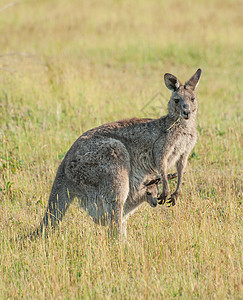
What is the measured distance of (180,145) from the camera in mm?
5469

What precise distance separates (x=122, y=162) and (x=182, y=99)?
102 centimetres

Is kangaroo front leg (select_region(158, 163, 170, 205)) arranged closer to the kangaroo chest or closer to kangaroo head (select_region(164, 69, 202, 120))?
the kangaroo chest

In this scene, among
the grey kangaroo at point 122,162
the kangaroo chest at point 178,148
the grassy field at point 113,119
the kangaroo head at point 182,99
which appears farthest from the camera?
the kangaroo chest at point 178,148

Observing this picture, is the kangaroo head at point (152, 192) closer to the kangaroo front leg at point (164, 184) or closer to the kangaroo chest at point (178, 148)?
the kangaroo front leg at point (164, 184)

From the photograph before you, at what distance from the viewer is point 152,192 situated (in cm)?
550

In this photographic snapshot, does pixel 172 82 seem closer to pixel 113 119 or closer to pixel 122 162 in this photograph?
pixel 122 162

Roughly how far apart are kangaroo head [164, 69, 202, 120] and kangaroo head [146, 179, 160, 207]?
835 millimetres

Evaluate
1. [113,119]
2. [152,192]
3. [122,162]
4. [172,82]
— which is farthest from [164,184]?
[113,119]

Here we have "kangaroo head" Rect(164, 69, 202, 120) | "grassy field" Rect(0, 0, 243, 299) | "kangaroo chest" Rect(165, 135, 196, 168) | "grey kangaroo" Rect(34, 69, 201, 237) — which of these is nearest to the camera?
"grassy field" Rect(0, 0, 243, 299)

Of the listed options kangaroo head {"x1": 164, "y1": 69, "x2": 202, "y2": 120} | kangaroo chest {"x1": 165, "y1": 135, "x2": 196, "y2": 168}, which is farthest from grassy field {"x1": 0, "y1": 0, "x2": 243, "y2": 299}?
kangaroo head {"x1": 164, "y1": 69, "x2": 202, "y2": 120}

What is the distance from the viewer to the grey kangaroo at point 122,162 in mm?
4914

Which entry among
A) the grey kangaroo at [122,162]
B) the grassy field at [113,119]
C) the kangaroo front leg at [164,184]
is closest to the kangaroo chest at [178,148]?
the grey kangaroo at [122,162]

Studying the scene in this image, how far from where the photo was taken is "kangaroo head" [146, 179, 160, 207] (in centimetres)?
538

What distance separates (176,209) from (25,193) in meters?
1.95
